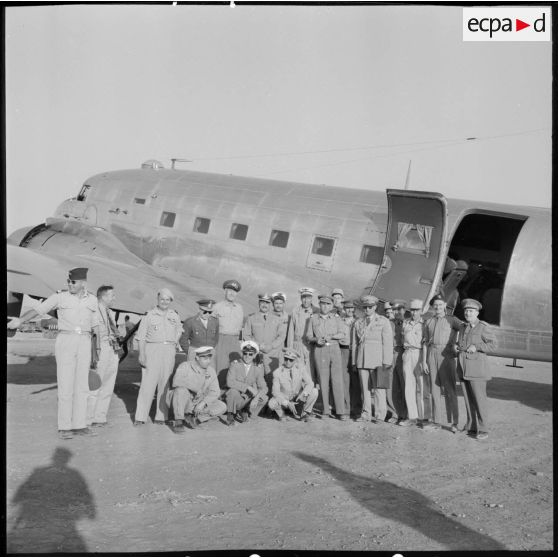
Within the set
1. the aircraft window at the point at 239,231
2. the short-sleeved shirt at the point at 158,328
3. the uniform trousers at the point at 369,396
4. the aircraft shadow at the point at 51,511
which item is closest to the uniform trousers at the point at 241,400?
the short-sleeved shirt at the point at 158,328

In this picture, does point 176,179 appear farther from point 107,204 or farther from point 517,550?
point 517,550

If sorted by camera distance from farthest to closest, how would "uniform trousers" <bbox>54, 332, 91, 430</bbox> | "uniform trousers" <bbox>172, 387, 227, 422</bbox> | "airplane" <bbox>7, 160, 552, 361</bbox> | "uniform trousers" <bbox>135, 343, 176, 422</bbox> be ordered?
"airplane" <bbox>7, 160, 552, 361</bbox> < "uniform trousers" <bbox>135, 343, 176, 422</bbox> < "uniform trousers" <bbox>172, 387, 227, 422</bbox> < "uniform trousers" <bbox>54, 332, 91, 430</bbox>

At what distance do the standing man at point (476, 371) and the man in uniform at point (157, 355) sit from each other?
4200mm

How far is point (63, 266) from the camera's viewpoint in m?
11.7

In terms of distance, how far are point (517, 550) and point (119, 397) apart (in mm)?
8033

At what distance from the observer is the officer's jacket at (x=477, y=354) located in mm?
9766

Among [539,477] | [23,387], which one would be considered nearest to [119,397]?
[23,387]

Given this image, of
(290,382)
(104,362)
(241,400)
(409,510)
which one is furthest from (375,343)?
(409,510)

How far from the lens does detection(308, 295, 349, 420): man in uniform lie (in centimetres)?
1086

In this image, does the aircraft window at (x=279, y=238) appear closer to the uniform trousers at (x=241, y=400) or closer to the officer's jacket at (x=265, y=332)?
the officer's jacket at (x=265, y=332)

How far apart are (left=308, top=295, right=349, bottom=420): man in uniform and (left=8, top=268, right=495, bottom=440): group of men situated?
0.05 feet

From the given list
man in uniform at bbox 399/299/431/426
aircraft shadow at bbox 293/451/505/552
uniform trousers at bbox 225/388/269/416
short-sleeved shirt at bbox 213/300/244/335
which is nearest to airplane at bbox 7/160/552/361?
short-sleeved shirt at bbox 213/300/244/335

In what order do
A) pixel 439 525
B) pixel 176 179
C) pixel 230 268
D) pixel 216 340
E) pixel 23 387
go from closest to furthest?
pixel 439 525, pixel 216 340, pixel 23 387, pixel 230 268, pixel 176 179

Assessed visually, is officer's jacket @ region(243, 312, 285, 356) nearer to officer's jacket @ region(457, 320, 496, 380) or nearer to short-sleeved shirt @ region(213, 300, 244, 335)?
short-sleeved shirt @ region(213, 300, 244, 335)
